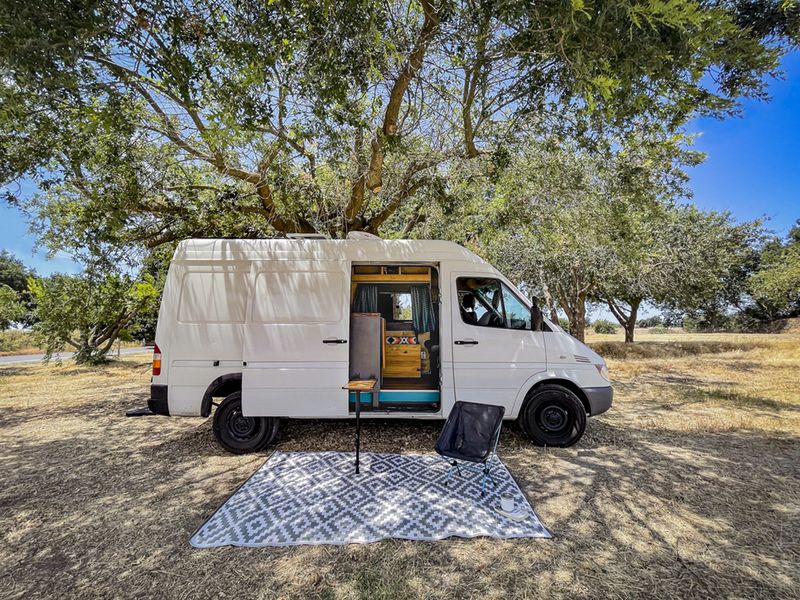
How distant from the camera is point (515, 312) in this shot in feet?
16.0

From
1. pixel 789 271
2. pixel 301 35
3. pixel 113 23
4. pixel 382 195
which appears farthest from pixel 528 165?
pixel 789 271

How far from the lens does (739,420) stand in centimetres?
611

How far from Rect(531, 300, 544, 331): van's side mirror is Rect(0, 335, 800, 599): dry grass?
1.54 m

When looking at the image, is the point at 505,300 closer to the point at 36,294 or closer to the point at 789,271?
the point at 36,294

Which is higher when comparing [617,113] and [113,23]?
[113,23]

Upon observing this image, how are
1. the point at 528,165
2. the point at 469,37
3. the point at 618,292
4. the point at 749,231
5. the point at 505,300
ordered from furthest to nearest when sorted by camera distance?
1. the point at 749,231
2. the point at 618,292
3. the point at 528,165
4. the point at 505,300
5. the point at 469,37

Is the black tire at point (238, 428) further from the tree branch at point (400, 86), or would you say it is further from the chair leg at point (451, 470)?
the tree branch at point (400, 86)

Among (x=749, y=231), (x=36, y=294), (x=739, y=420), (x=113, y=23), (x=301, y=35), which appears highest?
(x=749, y=231)

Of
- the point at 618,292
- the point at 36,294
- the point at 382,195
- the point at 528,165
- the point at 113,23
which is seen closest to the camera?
the point at 113,23

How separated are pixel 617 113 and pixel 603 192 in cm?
551

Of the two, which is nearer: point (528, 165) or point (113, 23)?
point (113, 23)

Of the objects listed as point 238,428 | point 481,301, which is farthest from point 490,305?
point 238,428

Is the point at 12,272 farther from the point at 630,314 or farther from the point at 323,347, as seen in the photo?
the point at 630,314

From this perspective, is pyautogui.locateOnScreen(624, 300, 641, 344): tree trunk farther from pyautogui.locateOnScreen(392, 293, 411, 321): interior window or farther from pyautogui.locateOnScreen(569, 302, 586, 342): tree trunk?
pyautogui.locateOnScreen(392, 293, 411, 321): interior window
